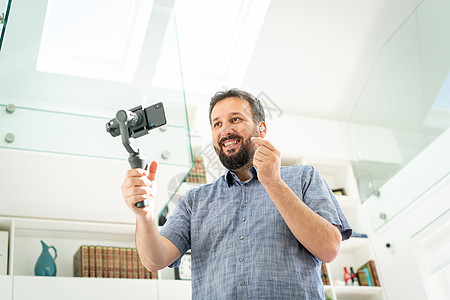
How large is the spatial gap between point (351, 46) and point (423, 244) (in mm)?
1673

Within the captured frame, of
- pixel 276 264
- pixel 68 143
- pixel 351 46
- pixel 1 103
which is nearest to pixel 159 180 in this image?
pixel 68 143

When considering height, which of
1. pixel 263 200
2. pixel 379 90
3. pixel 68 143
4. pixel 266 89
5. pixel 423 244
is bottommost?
pixel 263 200

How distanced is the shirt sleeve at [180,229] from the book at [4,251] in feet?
5.67

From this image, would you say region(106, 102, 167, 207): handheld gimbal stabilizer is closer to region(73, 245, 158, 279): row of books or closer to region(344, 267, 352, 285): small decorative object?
region(73, 245, 158, 279): row of books

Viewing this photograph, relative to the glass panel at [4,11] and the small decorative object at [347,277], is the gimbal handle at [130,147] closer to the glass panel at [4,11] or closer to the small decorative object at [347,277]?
the glass panel at [4,11]

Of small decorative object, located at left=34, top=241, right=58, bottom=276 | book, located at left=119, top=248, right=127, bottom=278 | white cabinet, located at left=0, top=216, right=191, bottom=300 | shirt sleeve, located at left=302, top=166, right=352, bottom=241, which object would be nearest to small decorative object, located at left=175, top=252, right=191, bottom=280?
white cabinet, located at left=0, top=216, right=191, bottom=300

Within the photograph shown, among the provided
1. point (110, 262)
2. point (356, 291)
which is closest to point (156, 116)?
point (110, 262)

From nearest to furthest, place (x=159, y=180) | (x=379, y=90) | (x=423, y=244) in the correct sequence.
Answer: (x=159, y=180) → (x=423, y=244) → (x=379, y=90)

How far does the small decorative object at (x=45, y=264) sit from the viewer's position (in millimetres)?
3124

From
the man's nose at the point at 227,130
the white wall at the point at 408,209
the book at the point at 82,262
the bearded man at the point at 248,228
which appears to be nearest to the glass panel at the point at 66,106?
the book at the point at 82,262

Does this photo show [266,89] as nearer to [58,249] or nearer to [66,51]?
[66,51]

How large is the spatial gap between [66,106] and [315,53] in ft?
7.36

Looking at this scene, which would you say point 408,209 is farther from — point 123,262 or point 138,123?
point 138,123

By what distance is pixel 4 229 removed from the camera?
3.25m
